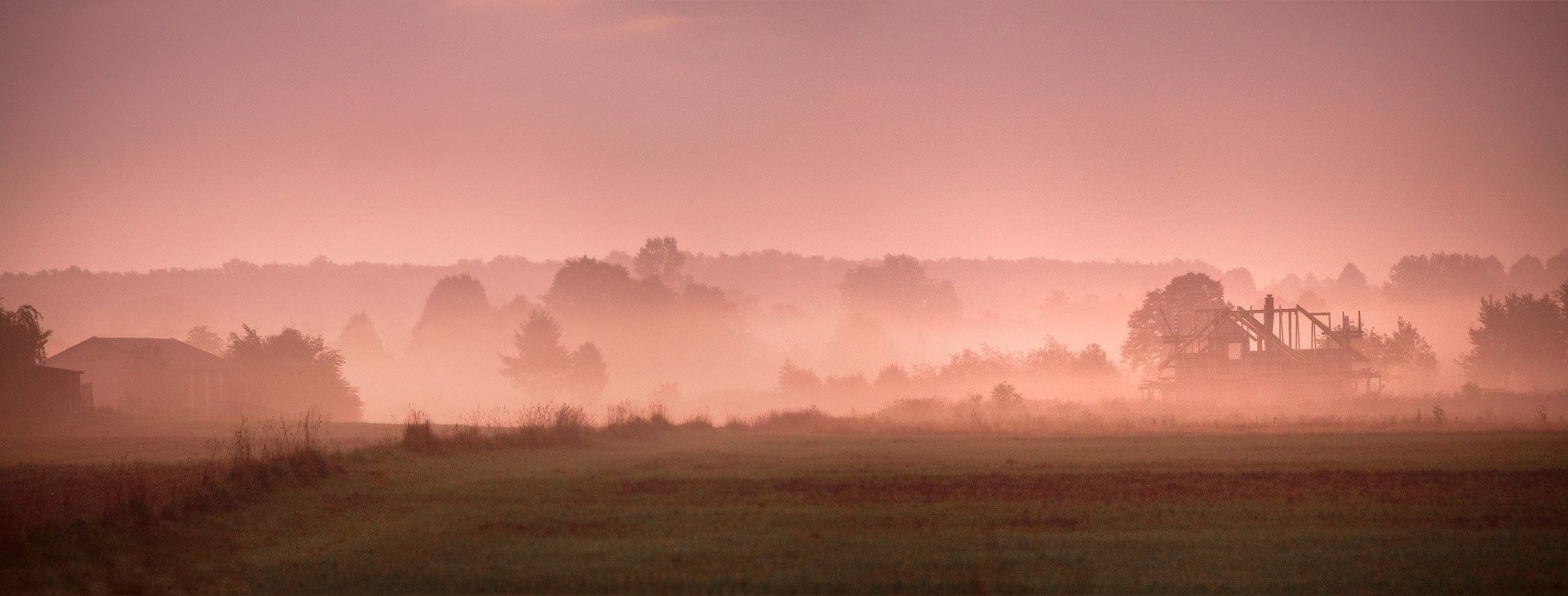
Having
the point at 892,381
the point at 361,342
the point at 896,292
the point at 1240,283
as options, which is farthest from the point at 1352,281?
the point at 361,342

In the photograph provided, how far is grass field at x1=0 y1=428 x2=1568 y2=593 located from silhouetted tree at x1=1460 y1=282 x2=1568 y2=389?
7086 cm

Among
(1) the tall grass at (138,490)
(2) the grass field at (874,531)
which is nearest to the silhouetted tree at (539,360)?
(1) the tall grass at (138,490)

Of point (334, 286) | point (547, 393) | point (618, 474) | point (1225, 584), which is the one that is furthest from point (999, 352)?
point (334, 286)

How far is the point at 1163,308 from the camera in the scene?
8800 centimetres

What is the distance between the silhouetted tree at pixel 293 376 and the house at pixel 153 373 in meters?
1.59

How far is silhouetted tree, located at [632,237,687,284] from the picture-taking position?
128000 millimetres

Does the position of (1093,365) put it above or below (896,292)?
below

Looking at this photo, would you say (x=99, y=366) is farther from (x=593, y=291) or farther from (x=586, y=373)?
(x=593, y=291)

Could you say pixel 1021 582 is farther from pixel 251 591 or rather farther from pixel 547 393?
pixel 547 393

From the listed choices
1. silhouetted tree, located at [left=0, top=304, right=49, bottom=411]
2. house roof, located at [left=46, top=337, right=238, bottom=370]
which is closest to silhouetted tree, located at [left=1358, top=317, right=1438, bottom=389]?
house roof, located at [left=46, top=337, right=238, bottom=370]

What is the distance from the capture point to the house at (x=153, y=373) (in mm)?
67438

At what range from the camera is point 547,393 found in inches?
3408

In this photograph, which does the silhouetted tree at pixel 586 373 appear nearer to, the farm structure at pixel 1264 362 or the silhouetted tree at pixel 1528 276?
the farm structure at pixel 1264 362

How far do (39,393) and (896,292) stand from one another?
9409cm
